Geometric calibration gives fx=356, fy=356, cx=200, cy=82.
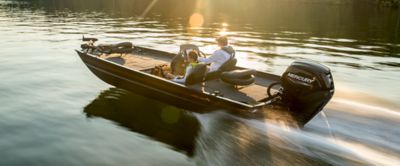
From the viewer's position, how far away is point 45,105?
12922mm

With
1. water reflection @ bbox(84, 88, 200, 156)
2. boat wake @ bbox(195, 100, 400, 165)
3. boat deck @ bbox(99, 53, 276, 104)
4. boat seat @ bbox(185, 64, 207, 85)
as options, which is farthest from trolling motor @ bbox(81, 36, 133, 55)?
boat wake @ bbox(195, 100, 400, 165)

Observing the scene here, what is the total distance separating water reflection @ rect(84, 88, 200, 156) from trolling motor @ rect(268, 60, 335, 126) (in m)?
3.01

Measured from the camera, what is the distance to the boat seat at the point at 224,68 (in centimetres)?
1142

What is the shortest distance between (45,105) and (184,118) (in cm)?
522

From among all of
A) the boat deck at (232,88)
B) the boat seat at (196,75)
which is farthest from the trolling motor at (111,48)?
the boat seat at (196,75)

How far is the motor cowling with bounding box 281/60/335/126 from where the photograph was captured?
931cm

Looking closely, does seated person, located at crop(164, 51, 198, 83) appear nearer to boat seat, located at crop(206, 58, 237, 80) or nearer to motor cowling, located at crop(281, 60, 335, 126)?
boat seat, located at crop(206, 58, 237, 80)

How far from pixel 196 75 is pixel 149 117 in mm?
2279

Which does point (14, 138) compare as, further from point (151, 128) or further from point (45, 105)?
point (151, 128)

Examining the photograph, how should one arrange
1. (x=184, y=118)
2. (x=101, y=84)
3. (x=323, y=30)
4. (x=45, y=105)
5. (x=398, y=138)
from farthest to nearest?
(x=323, y=30), (x=101, y=84), (x=45, y=105), (x=184, y=118), (x=398, y=138)

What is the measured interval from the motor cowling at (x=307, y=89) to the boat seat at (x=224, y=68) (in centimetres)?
223

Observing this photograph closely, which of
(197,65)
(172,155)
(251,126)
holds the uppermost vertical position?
(197,65)

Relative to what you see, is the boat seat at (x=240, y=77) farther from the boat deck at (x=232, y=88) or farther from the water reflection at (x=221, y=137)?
the water reflection at (x=221, y=137)

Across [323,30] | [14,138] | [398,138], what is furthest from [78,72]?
[323,30]
